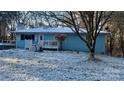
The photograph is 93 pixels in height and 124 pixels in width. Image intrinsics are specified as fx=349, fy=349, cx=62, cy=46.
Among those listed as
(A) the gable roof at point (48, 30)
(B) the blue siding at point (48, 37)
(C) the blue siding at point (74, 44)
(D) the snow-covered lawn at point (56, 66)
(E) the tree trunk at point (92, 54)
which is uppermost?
(A) the gable roof at point (48, 30)

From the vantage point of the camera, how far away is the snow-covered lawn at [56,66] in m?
5.36

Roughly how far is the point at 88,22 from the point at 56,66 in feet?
4.51

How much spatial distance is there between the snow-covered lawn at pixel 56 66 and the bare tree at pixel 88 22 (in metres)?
0.31

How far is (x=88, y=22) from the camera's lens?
23.2 feet

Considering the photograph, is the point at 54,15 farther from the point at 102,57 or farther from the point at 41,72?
the point at 102,57

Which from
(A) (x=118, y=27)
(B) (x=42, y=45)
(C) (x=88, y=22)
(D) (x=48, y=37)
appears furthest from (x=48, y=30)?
(A) (x=118, y=27)

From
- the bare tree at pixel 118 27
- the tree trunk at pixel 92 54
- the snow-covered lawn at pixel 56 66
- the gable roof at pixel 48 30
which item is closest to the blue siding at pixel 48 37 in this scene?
the gable roof at pixel 48 30

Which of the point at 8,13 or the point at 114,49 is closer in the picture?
the point at 8,13

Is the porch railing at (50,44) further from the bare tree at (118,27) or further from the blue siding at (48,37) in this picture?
the bare tree at (118,27)

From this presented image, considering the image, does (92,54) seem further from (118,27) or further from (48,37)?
(48,37)

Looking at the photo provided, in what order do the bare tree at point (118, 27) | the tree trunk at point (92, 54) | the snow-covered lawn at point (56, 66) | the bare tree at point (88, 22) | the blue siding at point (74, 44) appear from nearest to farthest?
1. the snow-covered lawn at point (56, 66)
2. the bare tree at point (118, 27)
3. the bare tree at point (88, 22)
4. the tree trunk at point (92, 54)
5. the blue siding at point (74, 44)

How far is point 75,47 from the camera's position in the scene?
24.8 feet
